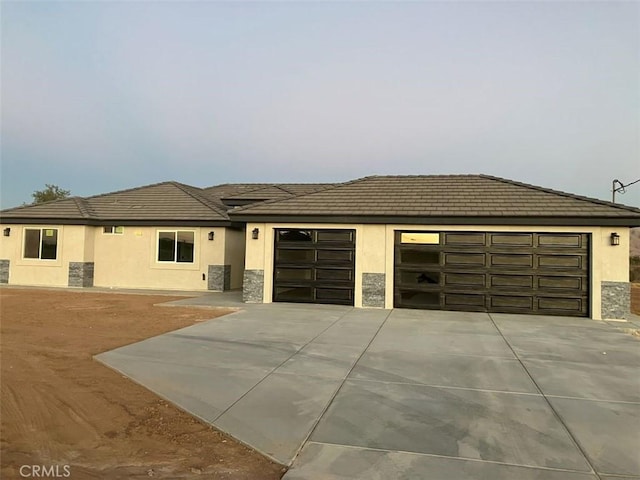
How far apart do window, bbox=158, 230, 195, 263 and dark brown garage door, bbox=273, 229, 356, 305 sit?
556 cm

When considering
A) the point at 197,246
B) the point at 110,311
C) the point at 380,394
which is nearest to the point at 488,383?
the point at 380,394

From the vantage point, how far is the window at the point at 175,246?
690 inches

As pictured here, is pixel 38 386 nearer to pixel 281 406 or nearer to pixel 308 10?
pixel 281 406

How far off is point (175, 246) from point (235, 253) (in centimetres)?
246

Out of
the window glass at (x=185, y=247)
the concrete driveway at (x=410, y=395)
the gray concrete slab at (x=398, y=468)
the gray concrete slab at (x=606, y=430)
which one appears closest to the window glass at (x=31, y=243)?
the window glass at (x=185, y=247)

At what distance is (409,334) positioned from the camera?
8.86 metres

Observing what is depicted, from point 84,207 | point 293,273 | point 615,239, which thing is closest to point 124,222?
point 84,207

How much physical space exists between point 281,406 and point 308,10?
49.2 feet

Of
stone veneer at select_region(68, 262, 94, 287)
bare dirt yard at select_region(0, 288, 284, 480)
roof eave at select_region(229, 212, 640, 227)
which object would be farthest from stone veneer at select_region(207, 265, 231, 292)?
bare dirt yard at select_region(0, 288, 284, 480)

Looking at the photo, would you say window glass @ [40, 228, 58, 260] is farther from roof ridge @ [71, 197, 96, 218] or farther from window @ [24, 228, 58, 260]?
roof ridge @ [71, 197, 96, 218]

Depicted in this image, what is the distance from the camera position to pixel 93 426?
4105mm

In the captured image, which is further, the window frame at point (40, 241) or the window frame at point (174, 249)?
the window frame at point (40, 241)

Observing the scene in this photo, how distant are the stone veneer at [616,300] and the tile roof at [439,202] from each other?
1865 mm

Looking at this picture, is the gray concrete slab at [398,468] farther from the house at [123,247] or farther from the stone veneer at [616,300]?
the house at [123,247]
